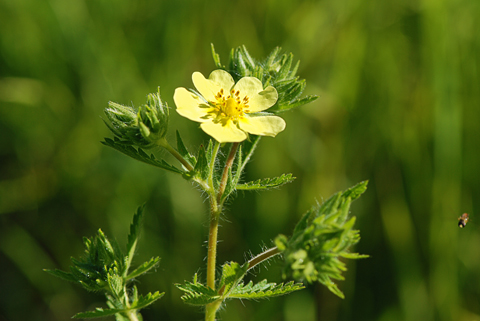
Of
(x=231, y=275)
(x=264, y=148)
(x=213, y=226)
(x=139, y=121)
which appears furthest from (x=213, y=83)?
(x=264, y=148)

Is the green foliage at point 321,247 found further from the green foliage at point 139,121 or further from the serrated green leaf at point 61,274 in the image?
the serrated green leaf at point 61,274

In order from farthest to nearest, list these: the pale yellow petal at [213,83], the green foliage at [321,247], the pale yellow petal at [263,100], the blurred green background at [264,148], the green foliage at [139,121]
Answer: the blurred green background at [264,148] → the pale yellow petal at [213,83] → the pale yellow petal at [263,100] → the green foliage at [139,121] → the green foliage at [321,247]

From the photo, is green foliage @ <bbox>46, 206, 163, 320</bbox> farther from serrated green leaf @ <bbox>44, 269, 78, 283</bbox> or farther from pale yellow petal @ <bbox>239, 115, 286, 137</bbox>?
pale yellow petal @ <bbox>239, 115, 286, 137</bbox>

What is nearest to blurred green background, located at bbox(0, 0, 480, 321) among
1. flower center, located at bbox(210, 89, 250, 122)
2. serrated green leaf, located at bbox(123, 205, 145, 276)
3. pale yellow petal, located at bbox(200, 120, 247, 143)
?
serrated green leaf, located at bbox(123, 205, 145, 276)

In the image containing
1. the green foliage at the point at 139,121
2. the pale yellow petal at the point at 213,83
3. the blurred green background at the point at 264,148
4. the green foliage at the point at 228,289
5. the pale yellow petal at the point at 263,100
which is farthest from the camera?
the blurred green background at the point at 264,148

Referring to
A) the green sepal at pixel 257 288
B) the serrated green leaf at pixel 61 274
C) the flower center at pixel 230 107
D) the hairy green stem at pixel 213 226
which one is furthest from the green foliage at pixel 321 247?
the serrated green leaf at pixel 61 274

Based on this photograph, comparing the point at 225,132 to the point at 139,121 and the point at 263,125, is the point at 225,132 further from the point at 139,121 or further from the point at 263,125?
the point at 139,121
